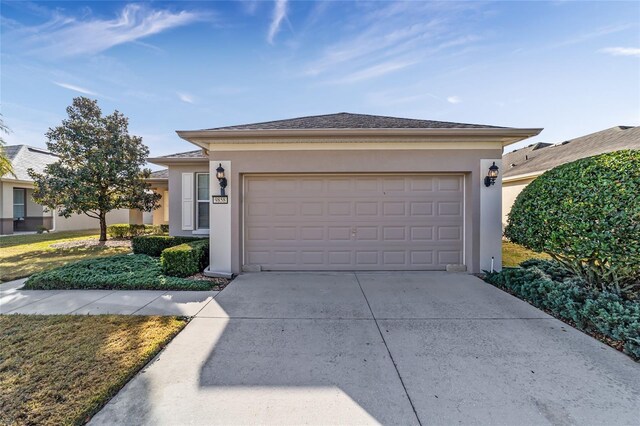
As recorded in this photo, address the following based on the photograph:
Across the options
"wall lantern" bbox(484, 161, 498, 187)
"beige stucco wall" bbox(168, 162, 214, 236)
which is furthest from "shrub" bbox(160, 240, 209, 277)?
"wall lantern" bbox(484, 161, 498, 187)

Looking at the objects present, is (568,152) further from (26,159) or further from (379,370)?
(26,159)

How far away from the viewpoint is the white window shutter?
8.15m

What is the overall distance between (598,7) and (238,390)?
409 inches

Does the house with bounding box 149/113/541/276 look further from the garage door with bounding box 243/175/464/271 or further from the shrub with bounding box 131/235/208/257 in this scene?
the shrub with bounding box 131/235/208/257

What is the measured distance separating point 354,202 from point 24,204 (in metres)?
18.9

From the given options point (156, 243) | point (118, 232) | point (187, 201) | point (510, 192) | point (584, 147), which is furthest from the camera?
point (510, 192)

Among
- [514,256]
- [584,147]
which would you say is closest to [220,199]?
[514,256]

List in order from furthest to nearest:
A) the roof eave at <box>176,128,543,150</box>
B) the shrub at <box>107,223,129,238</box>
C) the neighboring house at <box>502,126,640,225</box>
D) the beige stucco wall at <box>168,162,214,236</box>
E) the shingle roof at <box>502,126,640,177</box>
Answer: the shrub at <box>107,223,129,238</box>
the neighboring house at <box>502,126,640,225</box>
the shingle roof at <box>502,126,640,177</box>
the beige stucco wall at <box>168,162,214,236</box>
the roof eave at <box>176,128,543,150</box>

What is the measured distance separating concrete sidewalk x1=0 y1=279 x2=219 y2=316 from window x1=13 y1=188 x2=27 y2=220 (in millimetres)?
13222

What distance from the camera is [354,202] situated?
6.04m

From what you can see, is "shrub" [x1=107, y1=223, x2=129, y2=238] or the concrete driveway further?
"shrub" [x1=107, y1=223, x2=129, y2=238]

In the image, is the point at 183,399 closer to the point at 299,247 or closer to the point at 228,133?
the point at 299,247

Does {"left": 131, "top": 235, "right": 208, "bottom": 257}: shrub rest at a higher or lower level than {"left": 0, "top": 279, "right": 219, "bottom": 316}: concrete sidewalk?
higher

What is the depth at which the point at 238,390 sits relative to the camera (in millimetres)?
2275
